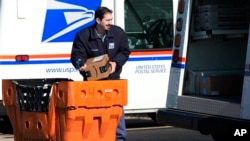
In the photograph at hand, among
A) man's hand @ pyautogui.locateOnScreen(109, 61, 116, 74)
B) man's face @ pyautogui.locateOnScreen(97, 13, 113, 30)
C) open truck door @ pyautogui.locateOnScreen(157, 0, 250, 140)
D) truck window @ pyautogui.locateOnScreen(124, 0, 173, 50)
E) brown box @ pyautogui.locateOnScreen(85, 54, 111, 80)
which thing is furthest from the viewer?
truck window @ pyautogui.locateOnScreen(124, 0, 173, 50)

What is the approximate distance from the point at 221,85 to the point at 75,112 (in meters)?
2.86

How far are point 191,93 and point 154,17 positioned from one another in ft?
11.0

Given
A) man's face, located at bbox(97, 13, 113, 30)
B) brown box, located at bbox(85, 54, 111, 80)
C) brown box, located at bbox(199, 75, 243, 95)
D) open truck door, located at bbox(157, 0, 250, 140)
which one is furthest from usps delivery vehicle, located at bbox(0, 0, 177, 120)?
brown box, located at bbox(85, 54, 111, 80)

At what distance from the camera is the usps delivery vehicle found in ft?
39.7

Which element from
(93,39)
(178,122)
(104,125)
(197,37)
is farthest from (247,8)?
(104,125)

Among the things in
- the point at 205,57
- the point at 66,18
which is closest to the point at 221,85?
the point at 205,57

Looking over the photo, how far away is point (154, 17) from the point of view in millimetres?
12992

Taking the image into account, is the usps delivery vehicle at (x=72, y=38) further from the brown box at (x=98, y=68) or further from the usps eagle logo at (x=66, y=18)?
the brown box at (x=98, y=68)

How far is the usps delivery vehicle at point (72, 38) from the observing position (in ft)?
39.7

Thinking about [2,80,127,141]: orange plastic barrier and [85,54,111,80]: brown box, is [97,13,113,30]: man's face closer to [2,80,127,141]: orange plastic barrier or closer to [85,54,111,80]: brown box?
[85,54,111,80]: brown box

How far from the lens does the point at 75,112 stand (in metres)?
7.47

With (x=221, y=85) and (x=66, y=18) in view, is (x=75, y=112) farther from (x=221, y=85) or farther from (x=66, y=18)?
(x=66, y=18)

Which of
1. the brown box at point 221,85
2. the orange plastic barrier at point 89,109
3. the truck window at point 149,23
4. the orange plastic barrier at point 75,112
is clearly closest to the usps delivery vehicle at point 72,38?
the truck window at point 149,23

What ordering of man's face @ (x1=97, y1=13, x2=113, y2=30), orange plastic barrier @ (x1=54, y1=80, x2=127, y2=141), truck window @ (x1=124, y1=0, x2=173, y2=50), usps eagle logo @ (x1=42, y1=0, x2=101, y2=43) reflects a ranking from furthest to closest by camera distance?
truck window @ (x1=124, y1=0, x2=173, y2=50), usps eagle logo @ (x1=42, y1=0, x2=101, y2=43), man's face @ (x1=97, y1=13, x2=113, y2=30), orange plastic barrier @ (x1=54, y1=80, x2=127, y2=141)
